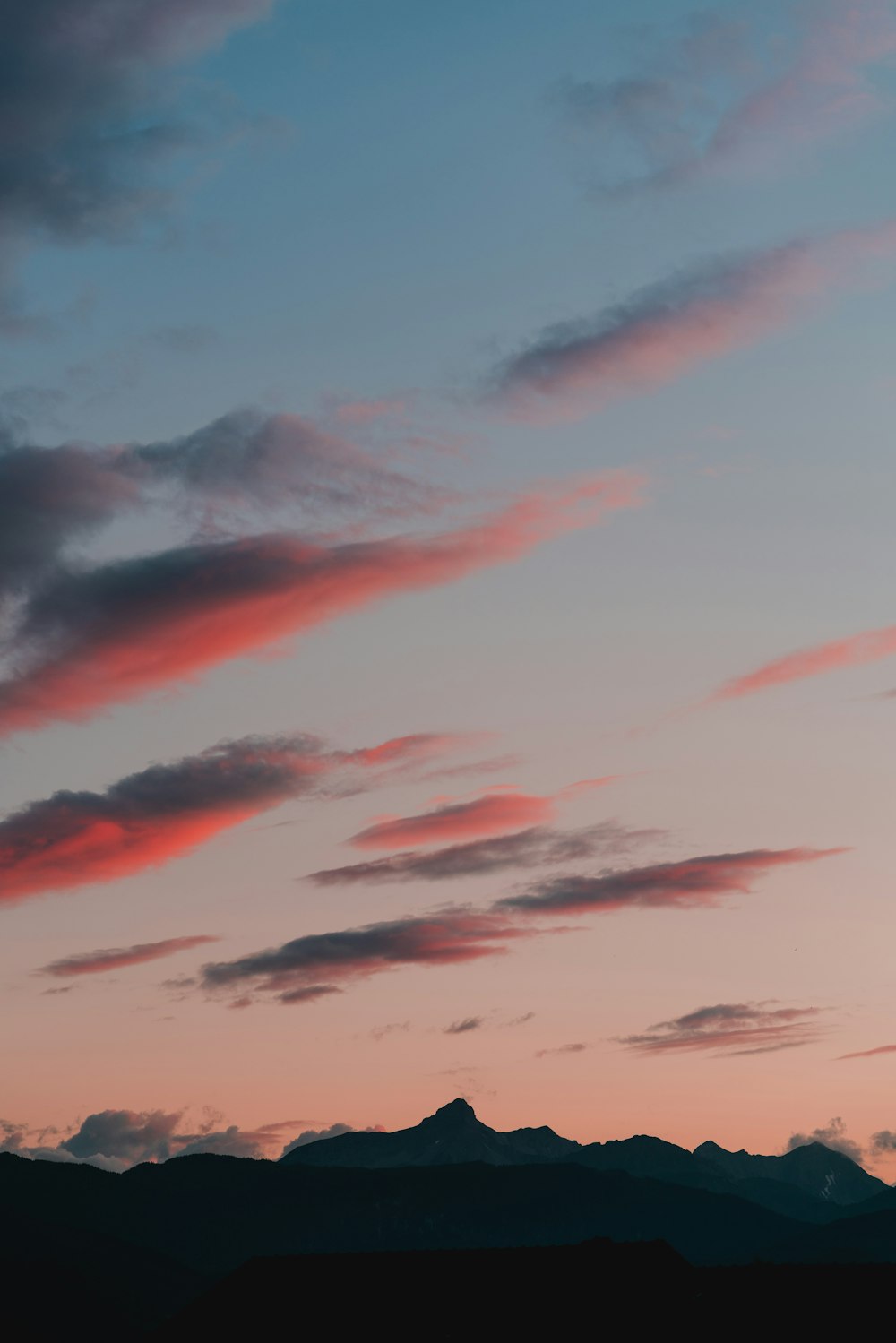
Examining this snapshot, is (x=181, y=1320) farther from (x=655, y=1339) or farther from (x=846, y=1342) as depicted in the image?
(x=846, y=1342)

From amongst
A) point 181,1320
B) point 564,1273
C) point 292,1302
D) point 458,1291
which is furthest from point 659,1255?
point 181,1320

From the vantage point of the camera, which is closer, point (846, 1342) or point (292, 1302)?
point (846, 1342)

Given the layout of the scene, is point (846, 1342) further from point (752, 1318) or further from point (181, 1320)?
point (181, 1320)

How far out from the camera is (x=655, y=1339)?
10719 centimetres

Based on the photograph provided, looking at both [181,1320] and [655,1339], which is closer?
[655,1339]

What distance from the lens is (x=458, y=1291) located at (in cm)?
11600

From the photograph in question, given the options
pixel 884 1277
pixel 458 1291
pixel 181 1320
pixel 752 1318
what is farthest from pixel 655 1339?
pixel 181 1320

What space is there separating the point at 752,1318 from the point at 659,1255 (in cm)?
1176

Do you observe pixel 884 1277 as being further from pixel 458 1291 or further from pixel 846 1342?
pixel 458 1291

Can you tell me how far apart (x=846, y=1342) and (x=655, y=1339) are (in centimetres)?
1393

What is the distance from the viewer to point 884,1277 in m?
120

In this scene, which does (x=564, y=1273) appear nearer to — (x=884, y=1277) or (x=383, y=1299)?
(x=383, y=1299)

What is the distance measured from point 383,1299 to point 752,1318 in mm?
28929

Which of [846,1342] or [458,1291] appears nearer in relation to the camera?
[846,1342]
